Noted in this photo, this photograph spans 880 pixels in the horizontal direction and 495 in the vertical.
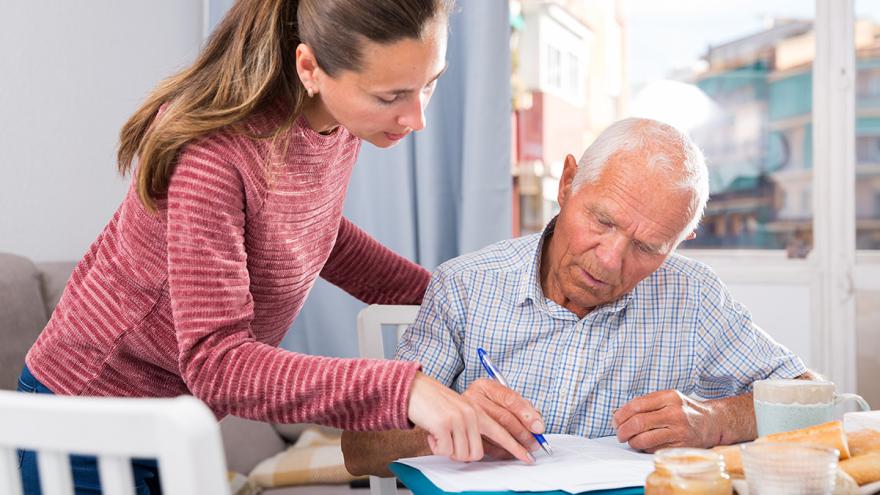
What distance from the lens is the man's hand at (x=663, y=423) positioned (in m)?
1.28

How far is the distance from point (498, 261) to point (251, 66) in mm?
656

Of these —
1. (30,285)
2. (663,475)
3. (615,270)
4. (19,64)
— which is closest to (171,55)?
(19,64)

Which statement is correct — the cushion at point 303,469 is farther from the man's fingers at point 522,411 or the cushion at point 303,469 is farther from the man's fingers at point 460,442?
the man's fingers at point 460,442

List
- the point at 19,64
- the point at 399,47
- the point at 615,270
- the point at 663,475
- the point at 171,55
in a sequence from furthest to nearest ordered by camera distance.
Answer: the point at 171,55, the point at 19,64, the point at 615,270, the point at 399,47, the point at 663,475

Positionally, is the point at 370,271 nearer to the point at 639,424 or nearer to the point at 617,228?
the point at 617,228

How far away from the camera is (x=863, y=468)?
1.02 metres

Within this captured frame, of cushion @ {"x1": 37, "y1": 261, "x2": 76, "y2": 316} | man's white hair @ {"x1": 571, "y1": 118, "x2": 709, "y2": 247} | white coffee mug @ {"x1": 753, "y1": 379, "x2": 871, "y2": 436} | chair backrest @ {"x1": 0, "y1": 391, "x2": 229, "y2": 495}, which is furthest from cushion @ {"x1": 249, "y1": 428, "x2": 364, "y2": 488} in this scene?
chair backrest @ {"x1": 0, "y1": 391, "x2": 229, "y2": 495}

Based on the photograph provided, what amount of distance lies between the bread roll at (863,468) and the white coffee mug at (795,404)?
3.2 inches

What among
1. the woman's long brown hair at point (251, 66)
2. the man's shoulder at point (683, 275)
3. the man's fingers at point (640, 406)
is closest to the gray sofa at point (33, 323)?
the woman's long brown hair at point (251, 66)

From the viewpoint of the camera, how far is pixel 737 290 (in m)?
3.23

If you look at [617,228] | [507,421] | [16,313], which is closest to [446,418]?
[507,421]

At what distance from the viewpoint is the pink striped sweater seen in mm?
1007

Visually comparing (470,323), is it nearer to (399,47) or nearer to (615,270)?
(615,270)

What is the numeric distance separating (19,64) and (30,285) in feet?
1.96
